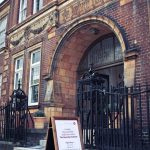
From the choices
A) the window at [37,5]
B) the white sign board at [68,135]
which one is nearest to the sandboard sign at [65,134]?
the white sign board at [68,135]

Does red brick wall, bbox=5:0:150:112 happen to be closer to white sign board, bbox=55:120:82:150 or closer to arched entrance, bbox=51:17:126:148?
arched entrance, bbox=51:17:126:148

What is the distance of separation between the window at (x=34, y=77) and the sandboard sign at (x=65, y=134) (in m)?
6.67

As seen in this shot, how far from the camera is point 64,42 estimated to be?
10688 mm

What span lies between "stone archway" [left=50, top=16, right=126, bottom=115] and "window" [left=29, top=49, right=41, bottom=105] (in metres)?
1.49

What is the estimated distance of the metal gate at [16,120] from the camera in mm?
9203

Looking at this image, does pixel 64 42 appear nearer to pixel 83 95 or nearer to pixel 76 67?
pixel 76 67

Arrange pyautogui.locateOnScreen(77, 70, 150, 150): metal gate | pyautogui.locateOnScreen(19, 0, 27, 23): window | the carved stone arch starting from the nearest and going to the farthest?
1. pyautogui.locateOnScreen(77, 70, 150, 150): metal gate
2. the carved stone arch
3. pyautogui.locateOnScreen(19, 0, 27, 23): window

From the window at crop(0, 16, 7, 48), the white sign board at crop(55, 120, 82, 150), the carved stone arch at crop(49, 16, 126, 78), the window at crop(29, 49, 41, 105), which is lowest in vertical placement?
the white sign board at crop(55, 120, 82, 150)

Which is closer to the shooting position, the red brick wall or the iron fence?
the red brick wall

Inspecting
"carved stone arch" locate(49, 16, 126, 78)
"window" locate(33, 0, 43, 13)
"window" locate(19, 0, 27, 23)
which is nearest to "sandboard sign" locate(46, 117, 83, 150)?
"carved stone arch" locate(49, 16, 126, 78)

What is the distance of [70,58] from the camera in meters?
11.2

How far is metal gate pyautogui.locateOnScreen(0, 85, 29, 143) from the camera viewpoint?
30.2 ft

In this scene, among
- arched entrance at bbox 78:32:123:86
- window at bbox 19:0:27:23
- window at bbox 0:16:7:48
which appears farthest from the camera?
window at bbox 0:16:7:48

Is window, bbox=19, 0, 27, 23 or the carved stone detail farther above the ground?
window, bbox=19, 0, 27, 23
